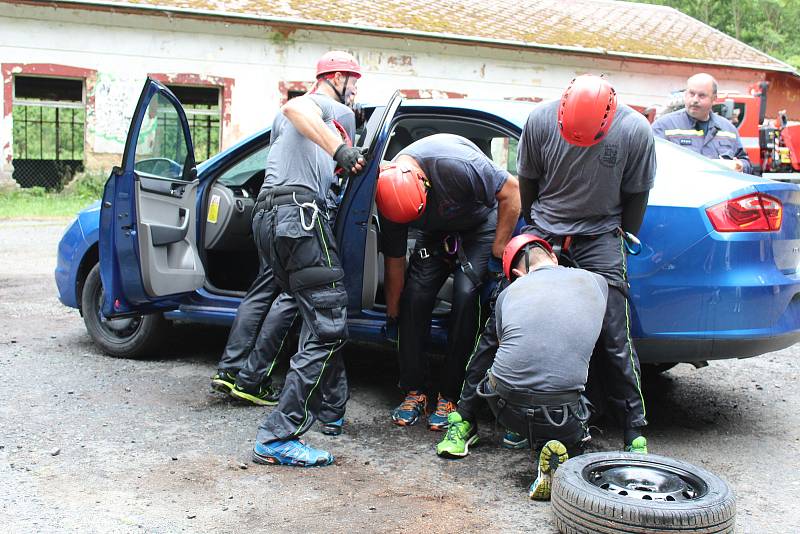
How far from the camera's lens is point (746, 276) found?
13.1 ft

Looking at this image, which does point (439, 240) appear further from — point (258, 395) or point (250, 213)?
point (250, 213)

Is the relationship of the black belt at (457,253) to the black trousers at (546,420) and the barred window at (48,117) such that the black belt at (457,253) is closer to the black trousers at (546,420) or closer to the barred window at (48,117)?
the black trousers at (546,420)

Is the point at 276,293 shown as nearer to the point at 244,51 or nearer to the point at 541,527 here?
the point at 541,527

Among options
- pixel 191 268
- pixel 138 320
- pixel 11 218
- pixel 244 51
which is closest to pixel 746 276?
pixel 191 268

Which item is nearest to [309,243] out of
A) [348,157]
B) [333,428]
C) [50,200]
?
[348,157]

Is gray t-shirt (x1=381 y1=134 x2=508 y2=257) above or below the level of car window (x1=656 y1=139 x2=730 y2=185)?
below

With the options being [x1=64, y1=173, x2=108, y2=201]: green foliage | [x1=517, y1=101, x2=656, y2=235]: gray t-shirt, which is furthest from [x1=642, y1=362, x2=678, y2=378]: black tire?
[x1=64, y1=173, x2=108, y2=201]: green foliage

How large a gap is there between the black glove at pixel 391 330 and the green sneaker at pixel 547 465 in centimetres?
133

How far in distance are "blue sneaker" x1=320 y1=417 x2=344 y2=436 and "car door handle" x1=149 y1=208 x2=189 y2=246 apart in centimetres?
148

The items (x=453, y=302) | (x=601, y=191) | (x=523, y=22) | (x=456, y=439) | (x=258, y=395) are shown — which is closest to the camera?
(x=601, y=191)

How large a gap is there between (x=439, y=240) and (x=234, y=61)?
14199mm

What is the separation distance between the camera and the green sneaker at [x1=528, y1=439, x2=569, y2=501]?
3510 millimetres

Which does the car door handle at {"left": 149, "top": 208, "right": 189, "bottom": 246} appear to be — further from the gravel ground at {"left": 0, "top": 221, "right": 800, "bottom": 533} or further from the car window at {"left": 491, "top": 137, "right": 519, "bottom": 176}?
the car window at {"left": 491, "top": 137, "right": 519, "bottom": 176}

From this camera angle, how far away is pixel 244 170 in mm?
5617
